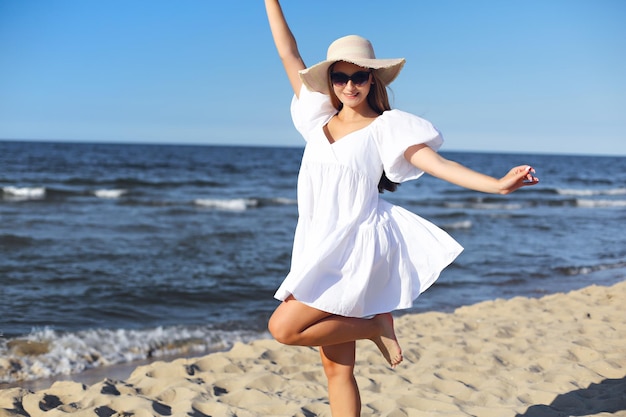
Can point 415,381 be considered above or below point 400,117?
below

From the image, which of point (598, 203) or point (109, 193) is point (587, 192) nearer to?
point (598, 203)

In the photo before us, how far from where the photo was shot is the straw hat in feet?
9.20

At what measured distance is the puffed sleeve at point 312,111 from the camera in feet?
10.2

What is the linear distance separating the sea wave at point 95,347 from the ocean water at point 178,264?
2cm

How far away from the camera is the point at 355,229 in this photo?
2807mm

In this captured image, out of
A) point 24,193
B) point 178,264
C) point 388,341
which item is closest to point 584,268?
point 178,264

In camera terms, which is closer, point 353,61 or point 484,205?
point 353,61

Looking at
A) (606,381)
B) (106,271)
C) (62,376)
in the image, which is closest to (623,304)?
(606,381)

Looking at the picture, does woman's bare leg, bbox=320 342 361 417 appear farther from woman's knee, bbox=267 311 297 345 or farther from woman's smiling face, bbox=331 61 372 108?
woman's smiling face, bbox=331 61 372 108

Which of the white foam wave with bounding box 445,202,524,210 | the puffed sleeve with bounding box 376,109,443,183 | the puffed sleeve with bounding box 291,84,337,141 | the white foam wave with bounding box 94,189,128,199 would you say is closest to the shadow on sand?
the puffed sleeve with bounding box 376,109,443,183

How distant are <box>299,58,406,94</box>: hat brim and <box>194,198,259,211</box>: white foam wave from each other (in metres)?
15.9

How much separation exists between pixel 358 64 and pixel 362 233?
751 mm

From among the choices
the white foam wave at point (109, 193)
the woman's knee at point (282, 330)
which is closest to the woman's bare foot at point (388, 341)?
the woman's knee at point (282, 330)

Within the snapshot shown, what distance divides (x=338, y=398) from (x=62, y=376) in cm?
330
